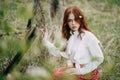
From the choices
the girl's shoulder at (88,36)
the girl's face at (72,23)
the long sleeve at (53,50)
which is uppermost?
the girl's face at (72,23)

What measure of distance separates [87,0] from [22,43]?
3.59m

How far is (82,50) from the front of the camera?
10.4 ft

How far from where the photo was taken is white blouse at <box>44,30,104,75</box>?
3047 mm

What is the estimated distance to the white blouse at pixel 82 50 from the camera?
3047mm

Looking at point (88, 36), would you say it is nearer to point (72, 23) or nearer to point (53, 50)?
point (72, 23)

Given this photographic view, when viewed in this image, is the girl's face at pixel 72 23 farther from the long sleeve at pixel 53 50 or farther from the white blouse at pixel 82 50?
the long sleeve at pixel 53 50

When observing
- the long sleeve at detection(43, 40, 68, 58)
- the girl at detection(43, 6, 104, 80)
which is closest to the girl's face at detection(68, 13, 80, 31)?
the girl at detection(43, 6, 104, 80)

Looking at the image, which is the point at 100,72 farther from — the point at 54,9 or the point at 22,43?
the point at 22,43

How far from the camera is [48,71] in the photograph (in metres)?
Answer: 0.86

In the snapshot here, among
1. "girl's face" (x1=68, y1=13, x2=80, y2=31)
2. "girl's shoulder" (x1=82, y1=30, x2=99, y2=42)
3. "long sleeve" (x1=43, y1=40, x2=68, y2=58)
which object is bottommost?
"long sleeve" (x1=43, y1=40, x2=68, y2=58)

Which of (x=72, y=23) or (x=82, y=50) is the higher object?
(x=72, y=23)

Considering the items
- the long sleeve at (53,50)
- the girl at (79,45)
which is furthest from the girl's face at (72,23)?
the long sleeve at (53,50)

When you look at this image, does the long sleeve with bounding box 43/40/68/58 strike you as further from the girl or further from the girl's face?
the girl's face

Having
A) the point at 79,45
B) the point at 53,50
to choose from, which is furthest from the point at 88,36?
the point at 53,50
